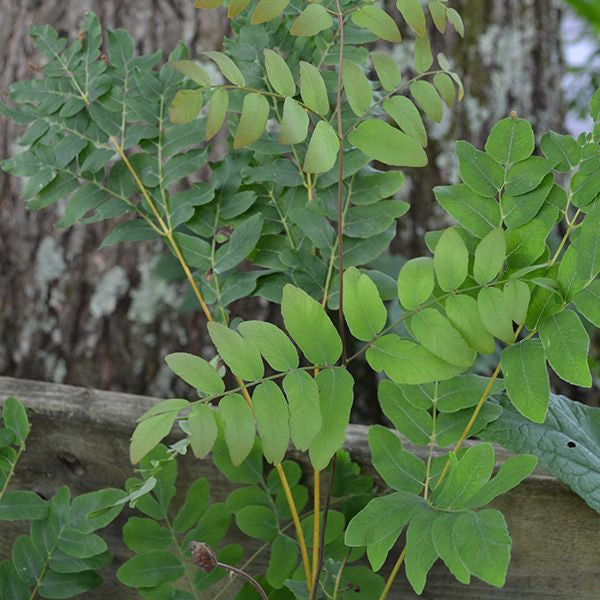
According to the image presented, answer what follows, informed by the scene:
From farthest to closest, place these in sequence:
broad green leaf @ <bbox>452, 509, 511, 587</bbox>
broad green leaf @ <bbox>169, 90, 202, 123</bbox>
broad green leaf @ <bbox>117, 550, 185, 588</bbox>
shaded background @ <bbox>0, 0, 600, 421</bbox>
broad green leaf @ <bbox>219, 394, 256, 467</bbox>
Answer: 1. shaded background @ <bbox>0, 0, 600, 421</bbox>
2. broad green leaf @ <bbox>117, 550, 185, 588</bbox>
3. broad green leaf @ <bbox>169, 90, 202, 123</bbox>
4. broad green leaf @ <bbox>219, 394, 256, 467</bbox>
5. broad green leaf @ <bbox>452, 509, 511, 587</bbox>

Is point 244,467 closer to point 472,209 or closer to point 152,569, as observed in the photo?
point 152,569

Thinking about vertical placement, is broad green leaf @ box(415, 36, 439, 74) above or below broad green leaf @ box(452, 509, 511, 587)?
above

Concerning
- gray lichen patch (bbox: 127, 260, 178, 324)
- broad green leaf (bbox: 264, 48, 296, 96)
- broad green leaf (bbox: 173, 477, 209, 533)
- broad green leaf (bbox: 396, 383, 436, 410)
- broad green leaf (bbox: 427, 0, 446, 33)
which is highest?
broad green leaf (bbox: 427, 0, 446, 33)

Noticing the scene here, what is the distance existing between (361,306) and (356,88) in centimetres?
21

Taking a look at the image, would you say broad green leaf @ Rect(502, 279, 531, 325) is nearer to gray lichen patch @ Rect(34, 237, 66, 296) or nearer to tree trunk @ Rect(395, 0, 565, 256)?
tree trunk @ Rect(395, 0, 565, 256)

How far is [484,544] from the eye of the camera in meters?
0.62

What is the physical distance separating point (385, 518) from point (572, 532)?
0.31 metres

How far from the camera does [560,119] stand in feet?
5.89

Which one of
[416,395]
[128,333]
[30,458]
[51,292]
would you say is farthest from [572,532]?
[51,292]

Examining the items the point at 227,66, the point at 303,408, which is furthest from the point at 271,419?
the point at 227,66

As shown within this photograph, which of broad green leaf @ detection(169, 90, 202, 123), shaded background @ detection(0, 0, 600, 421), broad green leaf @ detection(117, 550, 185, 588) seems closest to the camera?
broad green leaf @ detection(169, 90, 202, 123)

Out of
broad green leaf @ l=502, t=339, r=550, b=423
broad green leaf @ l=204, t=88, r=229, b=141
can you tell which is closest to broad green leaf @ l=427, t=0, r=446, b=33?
broad green leaf @ l=204, t=88, r=229, b=141

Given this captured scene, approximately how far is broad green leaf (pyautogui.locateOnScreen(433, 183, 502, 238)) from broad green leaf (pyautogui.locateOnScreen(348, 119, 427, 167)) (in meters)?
0.07

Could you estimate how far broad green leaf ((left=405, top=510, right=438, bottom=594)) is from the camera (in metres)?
0.67
